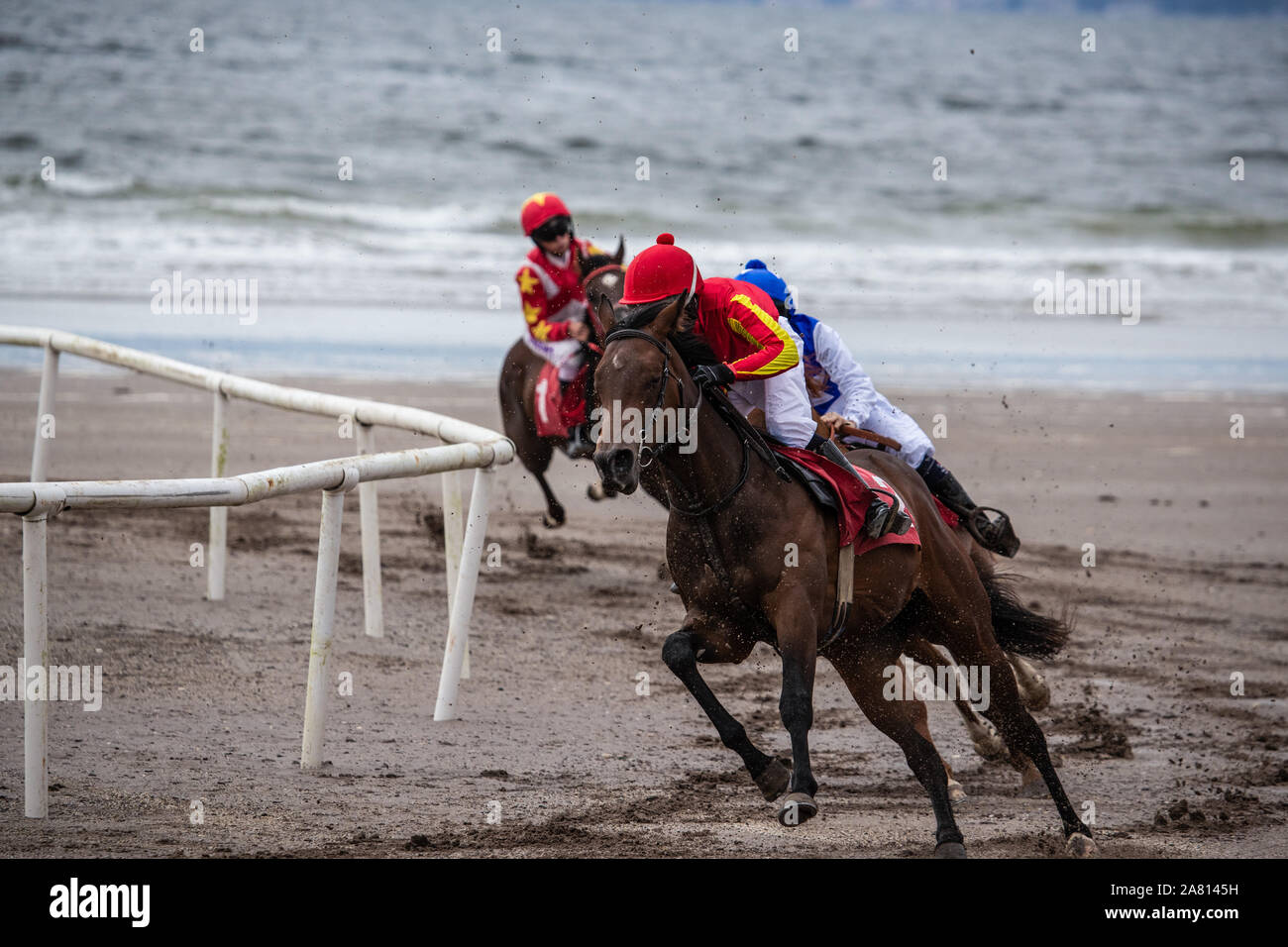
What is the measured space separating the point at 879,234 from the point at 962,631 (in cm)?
2646

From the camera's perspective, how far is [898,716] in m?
5.13

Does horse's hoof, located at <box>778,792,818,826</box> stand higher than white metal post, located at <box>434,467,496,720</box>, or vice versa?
white metal post, located at <box>434,467,496,720</box>

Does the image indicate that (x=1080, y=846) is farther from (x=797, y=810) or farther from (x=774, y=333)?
(x=774, y=333)

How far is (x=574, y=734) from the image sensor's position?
638cm

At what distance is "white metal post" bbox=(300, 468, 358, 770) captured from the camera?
5457 mm

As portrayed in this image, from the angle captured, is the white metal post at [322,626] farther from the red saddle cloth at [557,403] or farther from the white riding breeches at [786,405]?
the red saddle cloth at [557,403]

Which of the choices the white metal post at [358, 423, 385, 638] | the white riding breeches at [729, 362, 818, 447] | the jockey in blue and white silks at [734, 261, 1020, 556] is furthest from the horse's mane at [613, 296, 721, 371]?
the white metal post at [358, 423, 385, 638]

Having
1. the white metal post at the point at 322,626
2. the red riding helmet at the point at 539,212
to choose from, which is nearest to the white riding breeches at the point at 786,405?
the white metal post at the point at 322,626

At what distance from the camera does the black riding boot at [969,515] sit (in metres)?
6.34

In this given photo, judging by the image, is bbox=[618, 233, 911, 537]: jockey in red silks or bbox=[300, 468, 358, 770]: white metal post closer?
bbox=[618, 233, 911, 537]: jockey in red silks

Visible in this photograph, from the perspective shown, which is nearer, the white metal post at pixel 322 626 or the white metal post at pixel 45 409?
the white metal post at pixel 322 626

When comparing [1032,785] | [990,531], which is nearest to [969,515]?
[990,531]

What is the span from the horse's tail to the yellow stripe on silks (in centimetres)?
156

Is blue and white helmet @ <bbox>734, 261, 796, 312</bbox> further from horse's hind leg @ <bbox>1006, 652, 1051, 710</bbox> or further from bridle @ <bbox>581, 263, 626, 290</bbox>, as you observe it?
bridle @ <bbox>581, 263, 626, 290</bbox>
